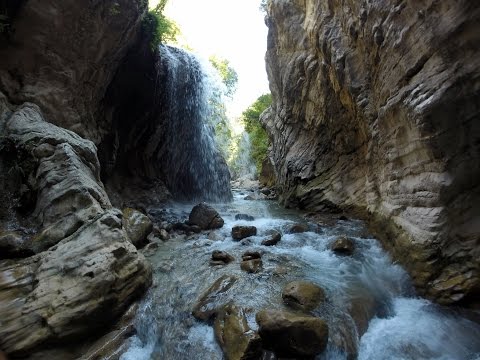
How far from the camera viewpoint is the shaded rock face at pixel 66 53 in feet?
24.2

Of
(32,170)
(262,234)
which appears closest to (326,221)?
(262,234)

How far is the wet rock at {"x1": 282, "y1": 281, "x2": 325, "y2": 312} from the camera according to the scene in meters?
4.50

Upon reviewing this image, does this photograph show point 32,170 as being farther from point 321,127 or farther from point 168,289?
point 321,127

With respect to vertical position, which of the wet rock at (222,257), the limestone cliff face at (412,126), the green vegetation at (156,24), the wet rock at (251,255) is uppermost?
the green vegetation at (156,24)

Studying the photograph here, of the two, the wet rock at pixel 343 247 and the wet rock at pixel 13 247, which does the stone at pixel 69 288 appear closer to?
the wet rock at pixel 13 247

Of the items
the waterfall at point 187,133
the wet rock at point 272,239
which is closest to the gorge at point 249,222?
the wet rock at point 272,239

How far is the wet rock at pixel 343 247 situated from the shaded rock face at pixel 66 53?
7.55 meters

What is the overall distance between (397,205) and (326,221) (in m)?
3.98

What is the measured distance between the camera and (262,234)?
8.45 metres

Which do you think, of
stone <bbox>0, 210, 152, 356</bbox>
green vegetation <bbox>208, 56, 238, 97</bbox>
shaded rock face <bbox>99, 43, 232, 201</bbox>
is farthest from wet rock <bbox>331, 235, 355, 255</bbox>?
green vegetation <bbox>208, 56, 238, 97</bbox>

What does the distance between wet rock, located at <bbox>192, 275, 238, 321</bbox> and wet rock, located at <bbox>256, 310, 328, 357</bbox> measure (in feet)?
3.26

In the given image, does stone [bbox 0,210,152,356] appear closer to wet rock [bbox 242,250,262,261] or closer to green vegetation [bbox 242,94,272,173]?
wet rock [bbox 242,250,262,261]

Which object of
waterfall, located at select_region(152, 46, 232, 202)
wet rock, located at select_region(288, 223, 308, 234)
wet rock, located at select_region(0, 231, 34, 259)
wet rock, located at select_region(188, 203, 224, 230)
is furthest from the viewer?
waterfall, located at select_region(152, 46, 232, 202)

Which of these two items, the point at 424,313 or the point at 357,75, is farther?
the point at 357,75
